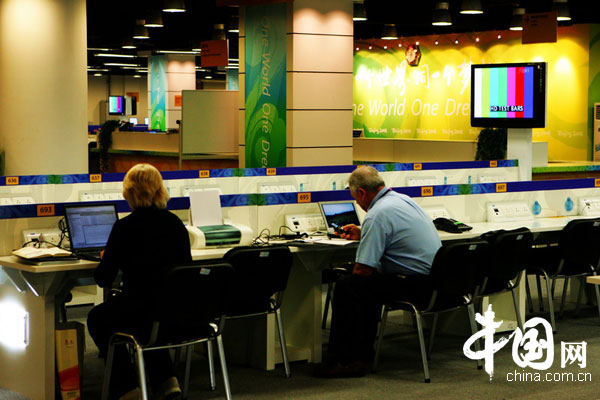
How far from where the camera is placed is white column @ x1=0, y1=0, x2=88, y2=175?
880 cm

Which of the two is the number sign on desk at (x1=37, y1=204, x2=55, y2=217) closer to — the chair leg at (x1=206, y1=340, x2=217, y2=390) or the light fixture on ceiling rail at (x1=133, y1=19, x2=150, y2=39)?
the chair leg at (x1=206, y1=340, x2=217, y2=390)

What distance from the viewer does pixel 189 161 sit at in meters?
14.0

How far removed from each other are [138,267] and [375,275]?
1538 mm

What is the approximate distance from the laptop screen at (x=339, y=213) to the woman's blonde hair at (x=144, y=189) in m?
1.68

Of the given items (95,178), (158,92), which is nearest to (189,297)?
(95,178)

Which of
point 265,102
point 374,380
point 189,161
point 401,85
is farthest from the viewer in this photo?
point 401,85

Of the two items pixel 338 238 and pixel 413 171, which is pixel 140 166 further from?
pixel 413 171

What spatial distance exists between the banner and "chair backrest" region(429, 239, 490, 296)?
18608mm

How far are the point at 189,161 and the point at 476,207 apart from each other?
7.54 meters

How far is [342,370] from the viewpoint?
5.39 m

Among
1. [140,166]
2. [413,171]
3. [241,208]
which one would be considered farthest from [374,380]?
[413,171]

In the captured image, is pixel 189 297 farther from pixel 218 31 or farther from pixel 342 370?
pixel 218 31

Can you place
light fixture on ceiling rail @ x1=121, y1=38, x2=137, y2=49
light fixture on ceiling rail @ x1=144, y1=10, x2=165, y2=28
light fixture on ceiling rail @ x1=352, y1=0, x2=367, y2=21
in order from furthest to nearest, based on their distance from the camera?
light fixture on ceiling rail @ x1=121, y1=38, x2=137, y2=49 < light fixture on ceiling rail @ x1=144, y1=10, x2=165, y2=28 < light fixture on ceiling rail @ x1=352, y1=0, x2=367, y2=21

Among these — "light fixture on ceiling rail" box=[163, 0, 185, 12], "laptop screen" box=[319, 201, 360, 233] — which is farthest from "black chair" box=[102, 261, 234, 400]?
"light fixture on ceiling rail" box=[163, 0, 185, 12]
